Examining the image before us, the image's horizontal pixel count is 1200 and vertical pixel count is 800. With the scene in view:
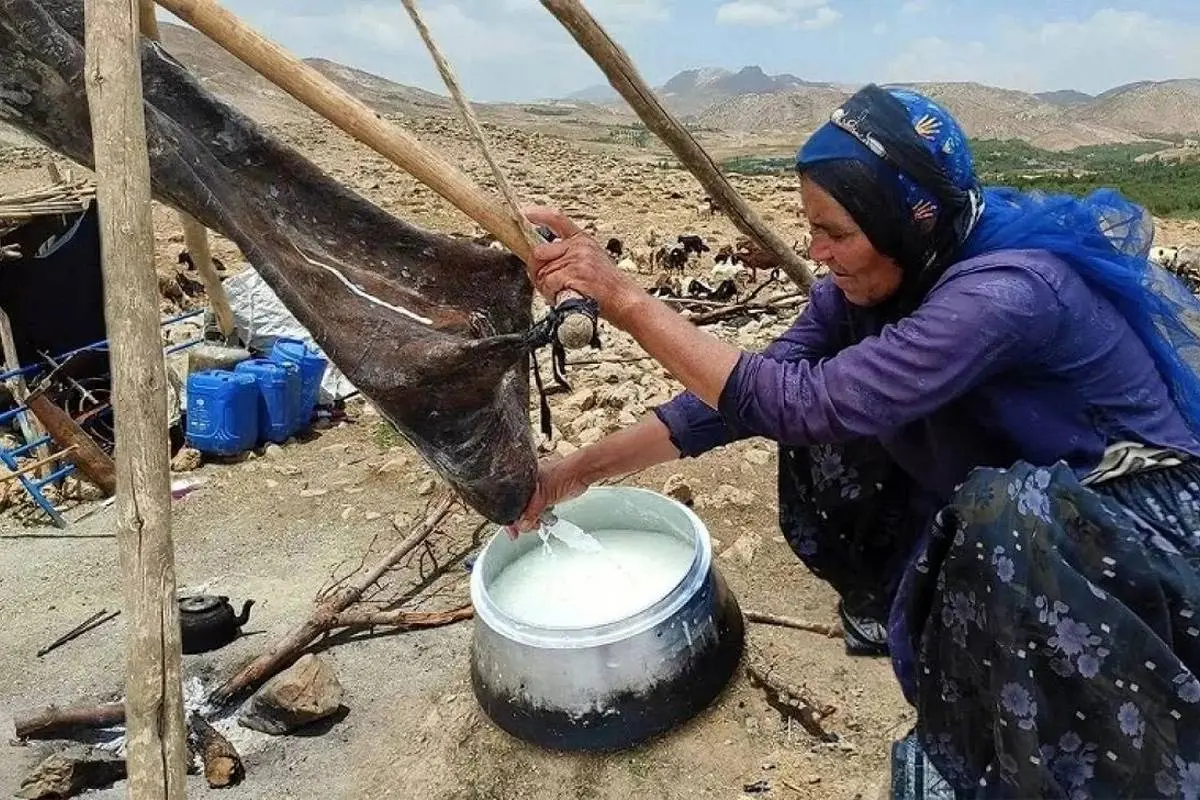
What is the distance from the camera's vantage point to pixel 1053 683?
178 centimetres

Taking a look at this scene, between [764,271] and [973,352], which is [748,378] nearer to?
[973,352]

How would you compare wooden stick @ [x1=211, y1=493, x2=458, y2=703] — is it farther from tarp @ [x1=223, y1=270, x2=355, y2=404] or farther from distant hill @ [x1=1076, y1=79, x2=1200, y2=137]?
distant hill @ [x1=1076, y1=79, x2=1200, y2=137]

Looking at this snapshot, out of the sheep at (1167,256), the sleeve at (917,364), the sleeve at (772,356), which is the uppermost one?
the sleeve at (917,364)

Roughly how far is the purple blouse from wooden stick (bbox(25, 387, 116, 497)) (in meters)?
3.89

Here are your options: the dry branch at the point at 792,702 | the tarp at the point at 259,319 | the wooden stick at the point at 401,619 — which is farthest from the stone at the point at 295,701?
the tarp at the point at 259,319

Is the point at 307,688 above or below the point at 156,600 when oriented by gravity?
below

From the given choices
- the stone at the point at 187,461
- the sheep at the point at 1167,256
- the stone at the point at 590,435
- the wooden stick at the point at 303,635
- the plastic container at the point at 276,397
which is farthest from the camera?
the sheep at the point at 1167,256

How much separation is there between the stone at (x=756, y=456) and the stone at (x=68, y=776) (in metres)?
2.53

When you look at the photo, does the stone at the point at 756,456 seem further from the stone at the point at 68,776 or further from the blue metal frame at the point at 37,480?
the blue metal frame at the point at 37,480

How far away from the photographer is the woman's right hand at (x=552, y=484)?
2.59 m

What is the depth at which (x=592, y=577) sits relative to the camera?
116 inches

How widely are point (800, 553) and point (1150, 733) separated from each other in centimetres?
117

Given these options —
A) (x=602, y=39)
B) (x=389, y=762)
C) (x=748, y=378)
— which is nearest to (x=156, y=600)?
(x=748, y=378)

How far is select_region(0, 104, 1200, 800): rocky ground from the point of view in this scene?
8.61ft
